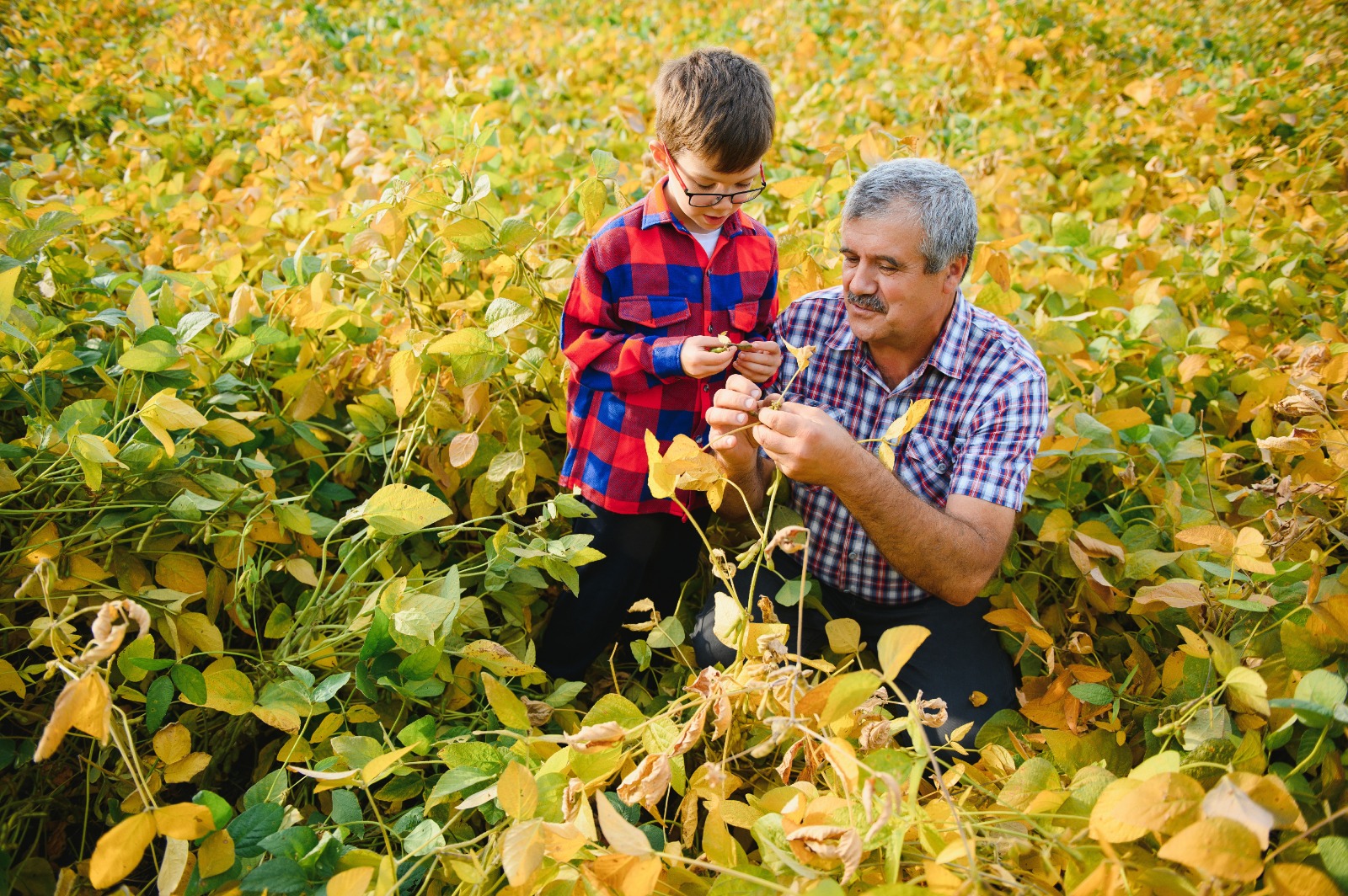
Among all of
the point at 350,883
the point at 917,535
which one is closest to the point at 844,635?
the point at 917,535

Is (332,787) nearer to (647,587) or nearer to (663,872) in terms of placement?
(663,872)

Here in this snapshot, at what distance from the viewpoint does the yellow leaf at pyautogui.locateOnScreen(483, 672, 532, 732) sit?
1098 mm

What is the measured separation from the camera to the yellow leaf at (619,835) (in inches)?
30.9

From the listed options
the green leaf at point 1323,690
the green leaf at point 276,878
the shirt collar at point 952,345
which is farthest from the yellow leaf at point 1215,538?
the green leaf at point 276,878

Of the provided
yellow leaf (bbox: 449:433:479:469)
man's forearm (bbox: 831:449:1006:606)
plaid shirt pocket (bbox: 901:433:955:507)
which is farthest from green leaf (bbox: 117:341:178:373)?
plaid shirt pocket (bbox: 901:433:955:507)

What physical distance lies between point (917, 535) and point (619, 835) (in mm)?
683

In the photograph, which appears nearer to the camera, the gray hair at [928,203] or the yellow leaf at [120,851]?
the yellow leaf at [120,851]

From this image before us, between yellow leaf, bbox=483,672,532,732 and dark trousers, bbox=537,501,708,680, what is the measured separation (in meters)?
0.37

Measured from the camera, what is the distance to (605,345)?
1371 mm

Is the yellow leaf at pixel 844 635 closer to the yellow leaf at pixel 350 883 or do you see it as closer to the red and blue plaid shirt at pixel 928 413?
the red and blue plaid shirt at pixel 928 413

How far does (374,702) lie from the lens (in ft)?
4.13

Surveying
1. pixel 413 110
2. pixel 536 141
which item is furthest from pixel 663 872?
pixel 413 110

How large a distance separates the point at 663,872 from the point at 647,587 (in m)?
0.76

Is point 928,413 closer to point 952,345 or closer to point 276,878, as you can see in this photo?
point 952,345
